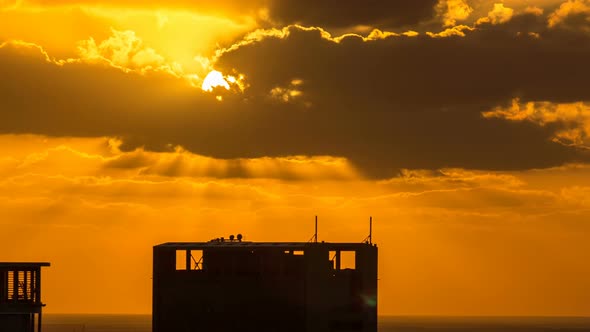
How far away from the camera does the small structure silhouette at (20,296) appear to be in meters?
143

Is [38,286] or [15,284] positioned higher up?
[15,284]

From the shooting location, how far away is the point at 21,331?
14288 centimetres

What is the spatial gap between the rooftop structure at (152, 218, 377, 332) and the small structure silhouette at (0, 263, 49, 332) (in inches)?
1766

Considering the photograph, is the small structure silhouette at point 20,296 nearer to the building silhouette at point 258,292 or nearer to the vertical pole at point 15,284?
the vertical pole at point 15,284

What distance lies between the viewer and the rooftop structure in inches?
7377

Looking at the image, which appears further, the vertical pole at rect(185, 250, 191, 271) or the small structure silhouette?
the vertical pole at rect(185, 250, 191, 271)

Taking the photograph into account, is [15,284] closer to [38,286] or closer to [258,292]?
[38,286]

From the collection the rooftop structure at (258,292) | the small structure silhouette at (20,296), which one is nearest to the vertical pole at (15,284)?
the small structure silhouette at (20,296)

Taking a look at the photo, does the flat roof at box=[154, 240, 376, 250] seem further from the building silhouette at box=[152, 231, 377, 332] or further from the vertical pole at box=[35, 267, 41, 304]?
the vertical pole at box=[35, 267, 41, 304]

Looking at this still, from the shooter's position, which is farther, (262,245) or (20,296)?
(262,245)

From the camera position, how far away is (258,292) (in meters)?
188

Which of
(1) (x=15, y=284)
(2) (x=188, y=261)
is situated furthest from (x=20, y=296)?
(2) (x=188, y=261)

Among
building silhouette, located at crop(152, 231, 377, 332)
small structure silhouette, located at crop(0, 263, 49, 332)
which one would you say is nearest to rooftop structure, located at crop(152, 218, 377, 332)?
Answer: building silhouette, located at crop(152, 231, 377, 332)

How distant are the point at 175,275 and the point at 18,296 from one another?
46.9 m
